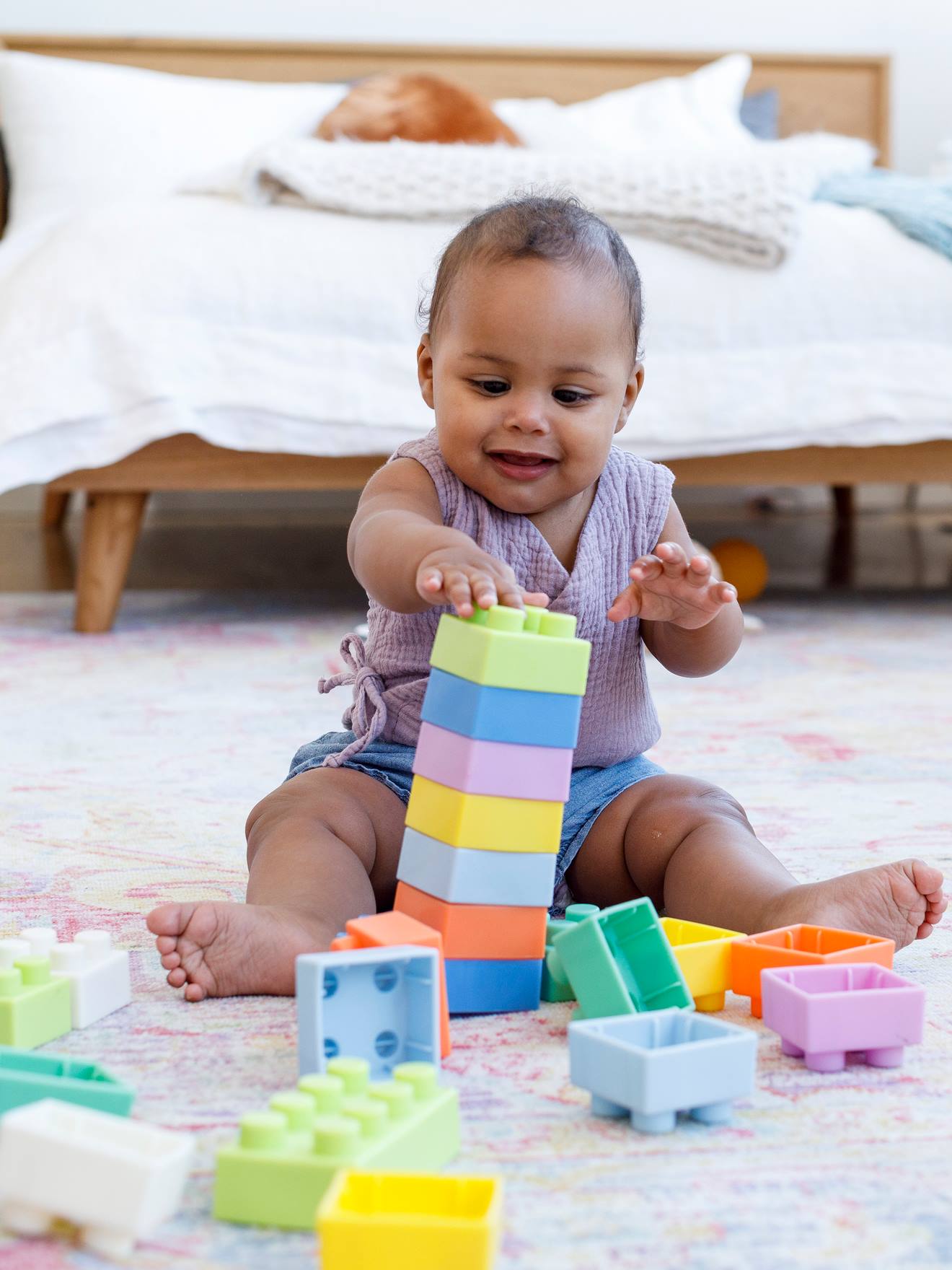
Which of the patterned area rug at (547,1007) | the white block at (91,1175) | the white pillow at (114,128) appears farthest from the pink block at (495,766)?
the white pillow at (114,128)

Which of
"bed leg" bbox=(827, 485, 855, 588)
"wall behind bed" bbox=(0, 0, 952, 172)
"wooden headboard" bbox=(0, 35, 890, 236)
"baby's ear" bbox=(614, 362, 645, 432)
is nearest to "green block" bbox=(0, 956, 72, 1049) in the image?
"baby's ear" bbox=(614, 362, 645, 432)

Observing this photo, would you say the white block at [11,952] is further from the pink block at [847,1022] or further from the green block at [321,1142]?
the pink block at [847,1022]

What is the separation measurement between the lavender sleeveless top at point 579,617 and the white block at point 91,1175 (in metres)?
0.39

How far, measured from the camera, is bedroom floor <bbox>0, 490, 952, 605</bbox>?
2.31m

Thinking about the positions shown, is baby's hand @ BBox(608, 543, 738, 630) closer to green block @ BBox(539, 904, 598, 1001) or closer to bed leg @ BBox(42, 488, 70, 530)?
green block @ BBox(539, 904, 598, 1001)

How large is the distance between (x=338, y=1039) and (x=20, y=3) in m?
2.85

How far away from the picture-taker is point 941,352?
180 centimetres

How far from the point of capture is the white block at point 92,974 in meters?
0.62

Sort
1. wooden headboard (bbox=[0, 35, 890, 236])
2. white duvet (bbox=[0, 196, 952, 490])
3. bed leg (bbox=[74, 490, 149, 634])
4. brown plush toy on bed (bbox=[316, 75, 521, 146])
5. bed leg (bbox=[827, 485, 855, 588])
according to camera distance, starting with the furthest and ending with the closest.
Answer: wooden headboard (bbox=[0, 35, 890, 236]) < bed leg (bbox=[827, 485, 855, 588]) < brown plush toy on bed (bbox=[316, 75, 521, 146]) < bed leg (bbox=[74, 490, 149, 634]) < white duvet (bbox=[0, 196, 952, 490])

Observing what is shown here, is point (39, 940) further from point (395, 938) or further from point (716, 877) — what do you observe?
point (716, 877)

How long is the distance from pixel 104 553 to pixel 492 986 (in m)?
1.24

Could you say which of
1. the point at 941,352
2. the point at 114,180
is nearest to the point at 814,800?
the point at 941,352

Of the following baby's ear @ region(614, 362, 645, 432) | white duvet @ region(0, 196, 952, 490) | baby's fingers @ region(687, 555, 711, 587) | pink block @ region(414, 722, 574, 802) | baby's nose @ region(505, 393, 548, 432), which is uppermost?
white duvet @ region(0, 196, 952, 490)

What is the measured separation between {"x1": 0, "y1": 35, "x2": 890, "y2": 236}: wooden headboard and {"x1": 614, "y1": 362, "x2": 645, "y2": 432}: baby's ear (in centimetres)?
224
